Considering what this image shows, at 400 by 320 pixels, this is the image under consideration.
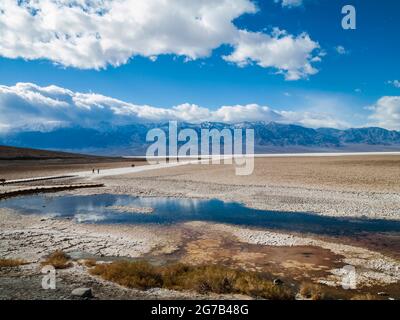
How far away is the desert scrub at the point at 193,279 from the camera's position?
1060cm

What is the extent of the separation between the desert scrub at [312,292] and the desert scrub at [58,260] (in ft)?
29.2

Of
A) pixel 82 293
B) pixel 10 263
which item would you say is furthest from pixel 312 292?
pixel 10 263

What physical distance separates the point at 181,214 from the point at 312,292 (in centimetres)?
1541

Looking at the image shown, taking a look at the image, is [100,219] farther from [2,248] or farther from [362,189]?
[362,189]

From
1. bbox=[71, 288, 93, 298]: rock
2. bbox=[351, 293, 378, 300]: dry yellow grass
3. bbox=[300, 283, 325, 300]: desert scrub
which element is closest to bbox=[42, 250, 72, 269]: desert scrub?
bbox=[71, 288, 93, 298]: rock

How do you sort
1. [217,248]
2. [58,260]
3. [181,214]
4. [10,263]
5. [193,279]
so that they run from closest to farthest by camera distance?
[193,279], [10,263], [58,260], [217,248], [181,214]

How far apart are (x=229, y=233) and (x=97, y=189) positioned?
85.5ft

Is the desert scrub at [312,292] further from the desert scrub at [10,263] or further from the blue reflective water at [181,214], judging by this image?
the desert scrub at [10,263]

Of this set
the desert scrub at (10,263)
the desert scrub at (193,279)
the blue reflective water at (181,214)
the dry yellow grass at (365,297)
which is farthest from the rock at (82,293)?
the blue reflective water at (181,214)

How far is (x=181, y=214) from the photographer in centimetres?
2525

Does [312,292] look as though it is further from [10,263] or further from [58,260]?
[10,263]

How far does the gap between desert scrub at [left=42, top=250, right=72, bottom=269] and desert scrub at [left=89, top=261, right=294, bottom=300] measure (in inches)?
53.7

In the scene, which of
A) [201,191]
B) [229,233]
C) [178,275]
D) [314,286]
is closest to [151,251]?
[178,275]
